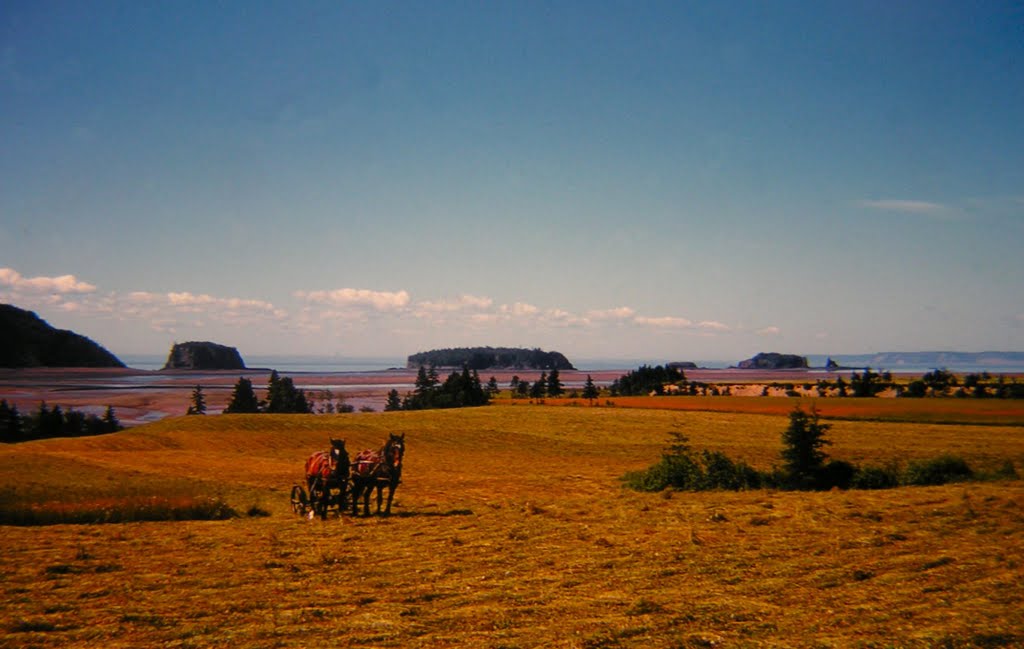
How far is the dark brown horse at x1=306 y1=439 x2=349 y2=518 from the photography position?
20.3 m

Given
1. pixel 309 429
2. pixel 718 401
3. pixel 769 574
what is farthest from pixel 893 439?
pixel 309 429

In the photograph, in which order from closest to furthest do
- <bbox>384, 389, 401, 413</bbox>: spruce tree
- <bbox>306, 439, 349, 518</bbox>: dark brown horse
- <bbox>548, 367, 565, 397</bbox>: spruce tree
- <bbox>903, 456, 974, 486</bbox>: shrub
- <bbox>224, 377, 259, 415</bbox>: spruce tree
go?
<bbox>306, 439, 349, 518</bbox>: dark brown horse < <bbox>903, 456, 974, 486</bbox>: shrub < <bbox>224, 377, 259, 415</bbox>: spruce tree < <bbox>548, 367, 565, 397</bbox>: spruce tree < <bbox>384, 389, 401, 413</bbox>: spruce tree

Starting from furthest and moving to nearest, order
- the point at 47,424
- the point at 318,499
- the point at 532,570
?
the point at 47,424 → the point at 318,499 → the point at 532,570

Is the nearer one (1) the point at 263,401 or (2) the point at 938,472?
(2) the point at 938,472

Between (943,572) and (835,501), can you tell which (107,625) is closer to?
(943,572)

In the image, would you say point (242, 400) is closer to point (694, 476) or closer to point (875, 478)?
point (694, 476)

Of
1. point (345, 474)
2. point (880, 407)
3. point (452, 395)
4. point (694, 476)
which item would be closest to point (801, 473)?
point (694, 476)

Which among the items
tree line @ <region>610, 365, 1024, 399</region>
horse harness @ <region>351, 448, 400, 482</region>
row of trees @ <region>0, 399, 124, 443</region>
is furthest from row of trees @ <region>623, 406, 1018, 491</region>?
row of trees @ <region>0, 399, 124, 443</region>

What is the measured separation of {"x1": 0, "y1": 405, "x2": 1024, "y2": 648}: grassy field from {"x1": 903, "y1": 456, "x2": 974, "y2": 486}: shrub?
3354 mm

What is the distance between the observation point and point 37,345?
139000 mm

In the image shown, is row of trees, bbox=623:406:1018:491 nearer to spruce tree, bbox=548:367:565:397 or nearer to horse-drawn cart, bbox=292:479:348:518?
horse-drawn cart, bbox=292:479:348:518

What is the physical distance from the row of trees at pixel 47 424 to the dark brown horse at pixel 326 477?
3009 inches

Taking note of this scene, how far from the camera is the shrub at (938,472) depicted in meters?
29.9

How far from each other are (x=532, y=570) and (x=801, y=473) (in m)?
22.6
